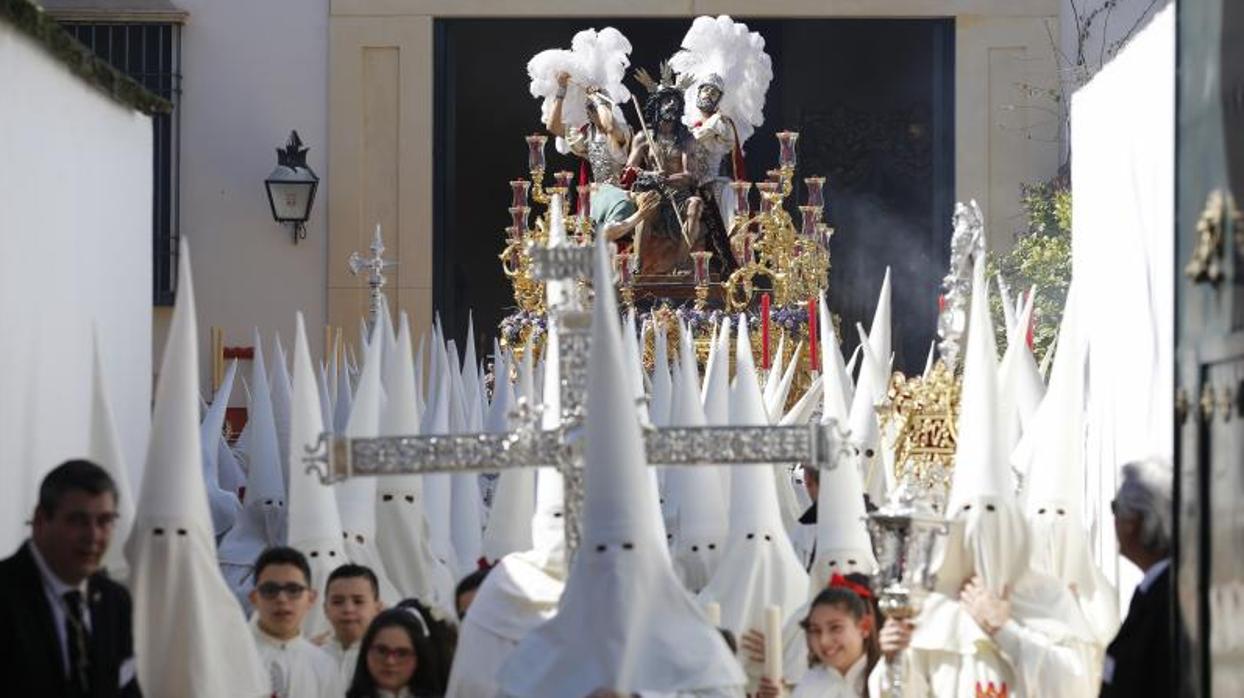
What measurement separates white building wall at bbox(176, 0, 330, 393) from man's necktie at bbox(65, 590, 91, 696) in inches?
675

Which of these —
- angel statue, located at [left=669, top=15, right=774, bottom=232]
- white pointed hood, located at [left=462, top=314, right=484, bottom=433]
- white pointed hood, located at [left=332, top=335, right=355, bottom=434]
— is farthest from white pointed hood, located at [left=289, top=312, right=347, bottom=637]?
angel statue, located at [left=669, top=15, right=774, bottom=232]

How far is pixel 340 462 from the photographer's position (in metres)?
7.41

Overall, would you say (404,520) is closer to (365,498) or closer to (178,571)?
(365,498)

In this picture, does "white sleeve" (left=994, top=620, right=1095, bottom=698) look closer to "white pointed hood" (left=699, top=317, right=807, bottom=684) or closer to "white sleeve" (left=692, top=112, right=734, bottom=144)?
"white pointed hood" (left=699, top=317, right=807, bottom=684)

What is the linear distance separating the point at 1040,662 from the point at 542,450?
93.3 inches

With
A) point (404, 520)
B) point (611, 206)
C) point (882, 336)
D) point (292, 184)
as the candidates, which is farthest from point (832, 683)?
point (292, 184)

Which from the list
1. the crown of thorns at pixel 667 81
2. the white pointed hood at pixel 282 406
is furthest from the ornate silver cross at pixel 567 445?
the crown of thorns at pixel 667 81

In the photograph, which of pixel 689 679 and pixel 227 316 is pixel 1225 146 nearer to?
pixel 689 679

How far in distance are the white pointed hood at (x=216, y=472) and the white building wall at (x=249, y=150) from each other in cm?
913

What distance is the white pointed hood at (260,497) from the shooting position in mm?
12426

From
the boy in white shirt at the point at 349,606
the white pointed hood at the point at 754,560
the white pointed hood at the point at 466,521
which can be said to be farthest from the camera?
the white pointed hood at the point at 466,521

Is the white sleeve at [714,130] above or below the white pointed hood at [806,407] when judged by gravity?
above

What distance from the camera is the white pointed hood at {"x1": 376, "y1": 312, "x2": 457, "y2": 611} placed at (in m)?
12.0

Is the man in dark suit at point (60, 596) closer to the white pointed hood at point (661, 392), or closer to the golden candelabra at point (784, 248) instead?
the white pointed hood at point (661, 392)
